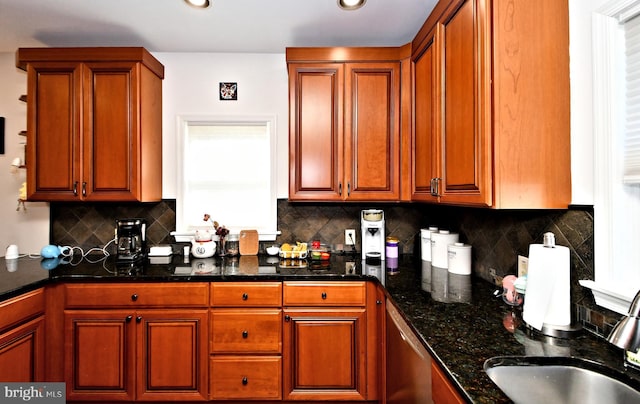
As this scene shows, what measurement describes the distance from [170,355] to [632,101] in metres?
2.49

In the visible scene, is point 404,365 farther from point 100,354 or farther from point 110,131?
point 110,131

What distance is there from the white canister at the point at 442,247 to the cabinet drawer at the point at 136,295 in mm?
1514

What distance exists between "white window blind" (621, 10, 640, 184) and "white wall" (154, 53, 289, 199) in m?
1.99

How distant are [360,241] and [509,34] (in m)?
1.70

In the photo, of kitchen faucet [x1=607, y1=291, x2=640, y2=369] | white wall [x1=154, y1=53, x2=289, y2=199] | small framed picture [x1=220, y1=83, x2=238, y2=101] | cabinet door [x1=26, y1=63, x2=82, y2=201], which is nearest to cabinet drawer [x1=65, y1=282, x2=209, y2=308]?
cabinet door [x1=26, y1=63, x2=82, y2=201]

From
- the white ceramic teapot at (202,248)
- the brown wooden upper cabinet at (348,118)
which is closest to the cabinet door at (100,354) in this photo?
the white ceramic teapot at (202,248)

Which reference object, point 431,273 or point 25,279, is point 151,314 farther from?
point 431,273

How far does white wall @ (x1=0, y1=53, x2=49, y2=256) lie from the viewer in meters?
2.39

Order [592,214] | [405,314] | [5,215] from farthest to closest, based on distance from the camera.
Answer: [5,215]
[405,314]
[592,214]

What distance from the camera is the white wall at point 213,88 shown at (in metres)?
2.49

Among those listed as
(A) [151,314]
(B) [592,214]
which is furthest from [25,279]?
(B) [592,214]

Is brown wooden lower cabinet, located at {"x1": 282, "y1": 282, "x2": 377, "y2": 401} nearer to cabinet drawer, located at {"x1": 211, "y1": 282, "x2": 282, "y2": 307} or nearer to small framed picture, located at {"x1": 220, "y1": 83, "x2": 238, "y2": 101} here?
cabinet drawer, located at {"x1": 211, "y1": 282, "x2": 282, "y2": 307}

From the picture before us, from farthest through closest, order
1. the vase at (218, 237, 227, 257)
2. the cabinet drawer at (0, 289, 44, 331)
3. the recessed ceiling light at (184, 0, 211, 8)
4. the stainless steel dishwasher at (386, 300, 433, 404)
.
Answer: the vase at (218, 237, 227, 257) → the recessed ceiling light at (184, 0, 211, 8) → the cabinet drawer at (0, 289, 44, 331) → the stainless steel dishwasher at (386, 300, 433, 404)

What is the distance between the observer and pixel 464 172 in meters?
1.39
